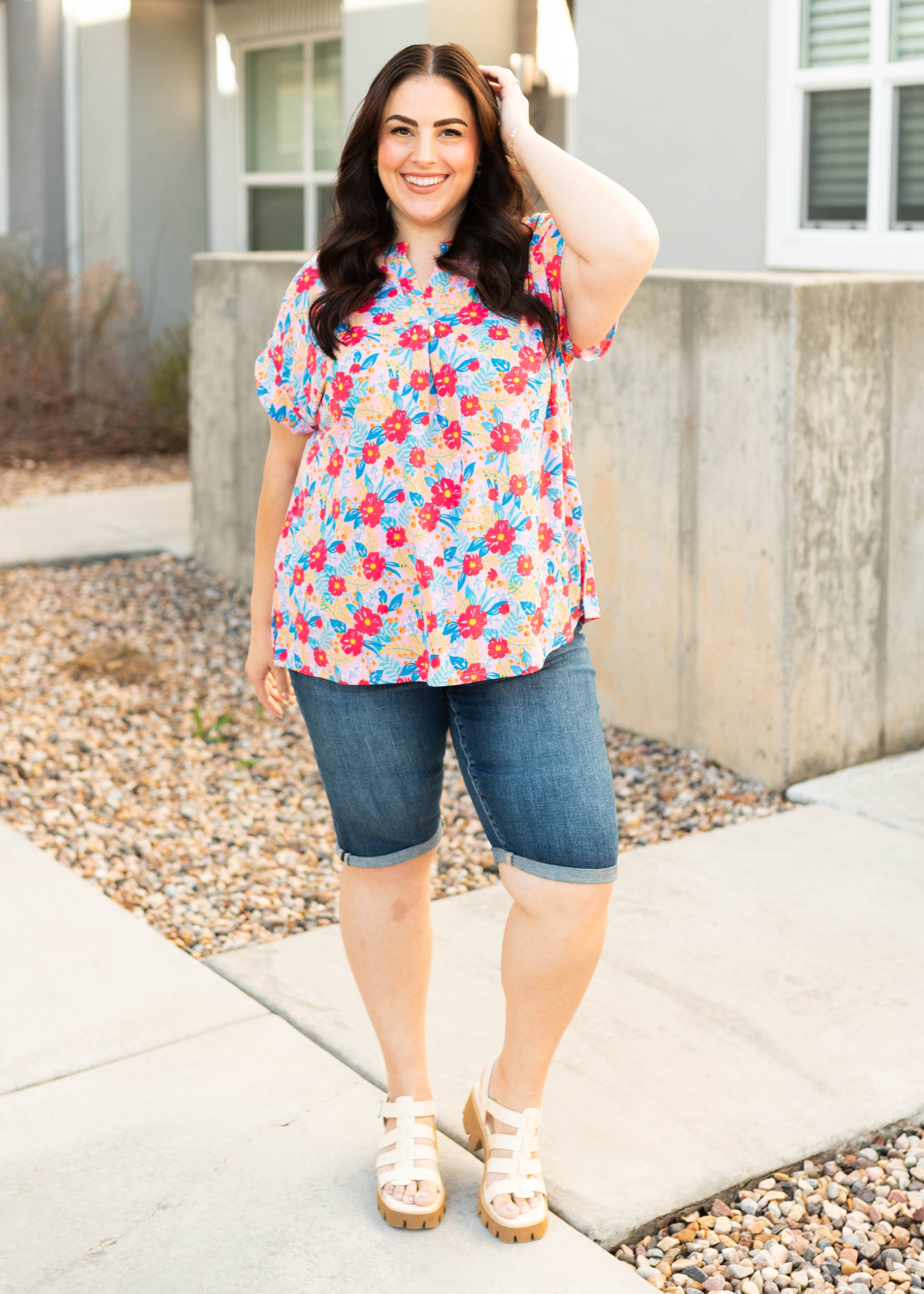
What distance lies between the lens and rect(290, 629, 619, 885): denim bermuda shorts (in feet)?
7.32

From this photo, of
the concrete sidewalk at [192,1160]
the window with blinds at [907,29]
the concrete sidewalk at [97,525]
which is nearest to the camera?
the concrete sidewalk at [192,1160]

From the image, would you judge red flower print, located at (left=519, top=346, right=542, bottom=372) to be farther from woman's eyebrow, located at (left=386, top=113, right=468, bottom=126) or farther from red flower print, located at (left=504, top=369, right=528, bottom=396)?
woman's eyebrow, located at (left=386, top=113, right=468, bottom=126)

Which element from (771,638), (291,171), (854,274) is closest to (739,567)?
(771,638)

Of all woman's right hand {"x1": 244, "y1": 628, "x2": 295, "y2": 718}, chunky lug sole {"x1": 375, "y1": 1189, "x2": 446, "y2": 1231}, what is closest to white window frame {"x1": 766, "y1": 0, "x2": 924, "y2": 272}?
woman's right hand {"x1": 244, "y1": 628, "x2": 295, "y2": 718}

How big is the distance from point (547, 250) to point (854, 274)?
2411 millimetres

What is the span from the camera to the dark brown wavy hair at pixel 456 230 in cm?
220

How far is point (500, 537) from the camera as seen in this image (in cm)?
220

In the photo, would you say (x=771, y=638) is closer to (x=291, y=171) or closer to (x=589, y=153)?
(x=589, y=153)

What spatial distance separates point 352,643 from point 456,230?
24.6 inches

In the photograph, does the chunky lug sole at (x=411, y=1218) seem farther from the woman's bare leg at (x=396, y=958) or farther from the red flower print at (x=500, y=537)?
the red flower print at (x=500, y=537)

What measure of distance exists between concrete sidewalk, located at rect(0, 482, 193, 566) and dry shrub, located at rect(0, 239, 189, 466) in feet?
3.37

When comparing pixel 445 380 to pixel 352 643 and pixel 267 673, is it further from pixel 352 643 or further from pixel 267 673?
pixel 267 673

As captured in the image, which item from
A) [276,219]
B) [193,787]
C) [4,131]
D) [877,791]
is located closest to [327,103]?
[276,219]

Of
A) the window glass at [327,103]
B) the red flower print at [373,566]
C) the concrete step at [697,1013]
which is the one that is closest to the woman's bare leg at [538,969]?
the concrete step at [697,1013]
